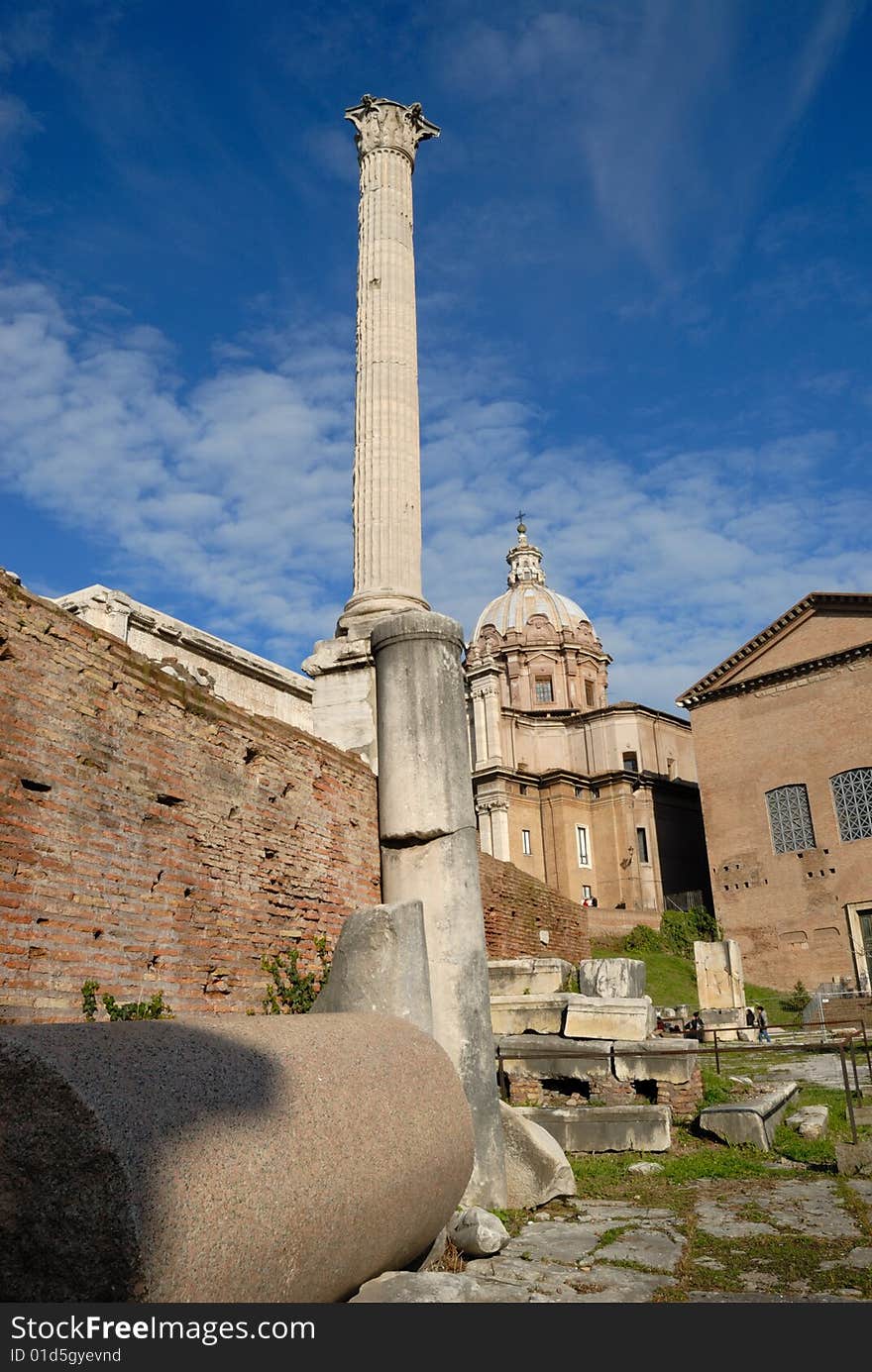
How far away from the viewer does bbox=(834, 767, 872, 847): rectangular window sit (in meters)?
29.0

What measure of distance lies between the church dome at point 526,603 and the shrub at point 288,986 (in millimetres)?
47574

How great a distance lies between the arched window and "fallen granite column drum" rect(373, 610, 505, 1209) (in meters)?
25.0

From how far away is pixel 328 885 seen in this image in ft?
26.9

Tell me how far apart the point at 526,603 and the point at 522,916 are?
4595cm

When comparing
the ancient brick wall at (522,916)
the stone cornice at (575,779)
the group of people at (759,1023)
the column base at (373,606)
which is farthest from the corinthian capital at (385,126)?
the stone cornice at (575,779)

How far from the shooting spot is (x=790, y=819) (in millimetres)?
30656

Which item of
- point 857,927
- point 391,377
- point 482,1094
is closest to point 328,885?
point 482,1094

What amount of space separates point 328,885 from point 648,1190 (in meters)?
3.15

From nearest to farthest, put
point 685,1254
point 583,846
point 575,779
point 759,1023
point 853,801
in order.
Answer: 1. point 685,1254
2. point 759,1023
3. point 853,801
4. point 583,846
5. point 575,779

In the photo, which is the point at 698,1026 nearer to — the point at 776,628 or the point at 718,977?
the point at 718,977

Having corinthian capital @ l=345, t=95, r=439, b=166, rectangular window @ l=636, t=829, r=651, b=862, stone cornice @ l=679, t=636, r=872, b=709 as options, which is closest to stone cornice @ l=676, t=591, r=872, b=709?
stone cornice @ l=679, t=636, r=872, b=709

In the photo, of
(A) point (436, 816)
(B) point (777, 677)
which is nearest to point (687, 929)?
(B) point (777, 677)

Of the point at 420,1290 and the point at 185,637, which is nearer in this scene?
the point at 420,1290

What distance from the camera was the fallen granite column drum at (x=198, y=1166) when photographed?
2.52 meters
